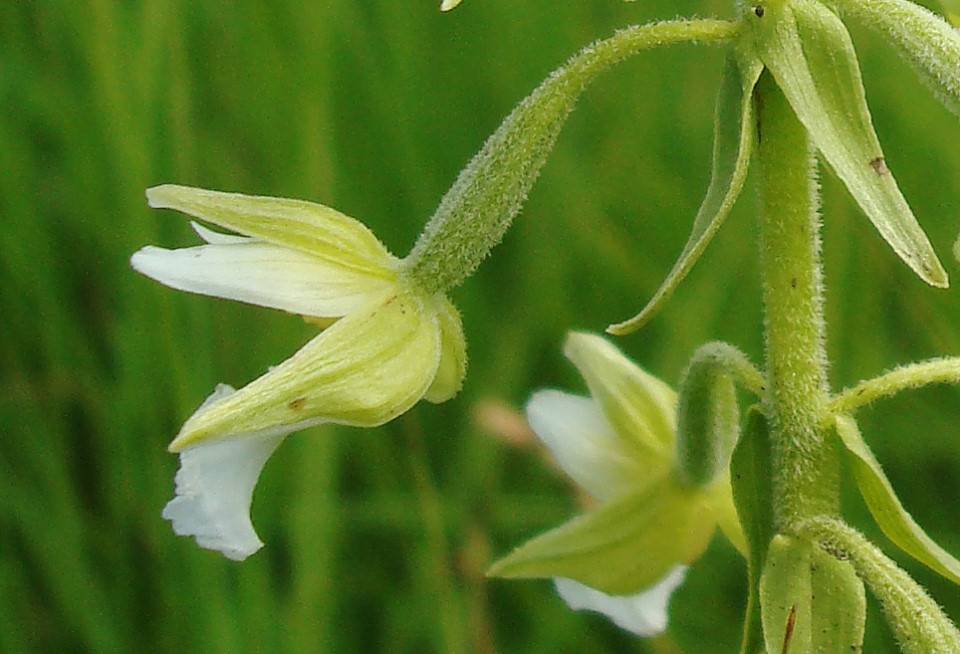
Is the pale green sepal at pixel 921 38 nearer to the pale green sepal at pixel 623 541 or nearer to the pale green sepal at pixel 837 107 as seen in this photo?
the pale green sepal at pixel 837 107

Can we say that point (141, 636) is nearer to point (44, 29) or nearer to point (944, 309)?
point (44, 29)

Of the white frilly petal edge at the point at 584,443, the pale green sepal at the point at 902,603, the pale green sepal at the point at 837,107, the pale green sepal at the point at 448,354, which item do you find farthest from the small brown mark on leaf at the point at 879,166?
the white frilly petal edge at the point at 584,443

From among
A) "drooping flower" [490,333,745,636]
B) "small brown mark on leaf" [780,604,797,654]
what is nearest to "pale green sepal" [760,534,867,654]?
"small brown mark on leaf" [780,604,797,654]

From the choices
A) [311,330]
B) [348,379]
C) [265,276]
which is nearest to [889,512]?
[348,379]

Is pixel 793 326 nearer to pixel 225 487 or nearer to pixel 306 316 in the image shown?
pixel 306 316

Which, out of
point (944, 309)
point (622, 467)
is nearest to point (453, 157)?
point (944, 309)

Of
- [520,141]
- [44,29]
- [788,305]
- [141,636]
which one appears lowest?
[141,636]
